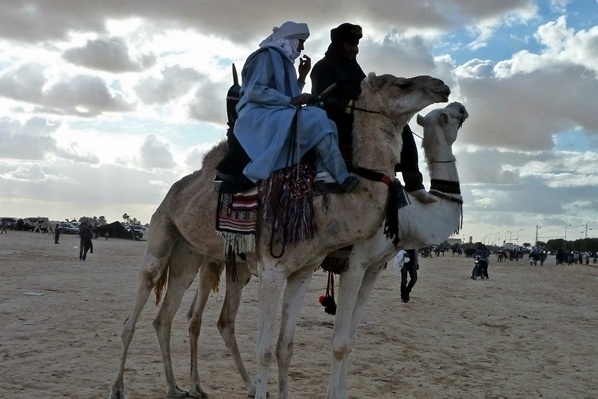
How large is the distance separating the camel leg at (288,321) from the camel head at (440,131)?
7.18ft

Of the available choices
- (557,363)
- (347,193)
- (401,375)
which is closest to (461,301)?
(557,363)

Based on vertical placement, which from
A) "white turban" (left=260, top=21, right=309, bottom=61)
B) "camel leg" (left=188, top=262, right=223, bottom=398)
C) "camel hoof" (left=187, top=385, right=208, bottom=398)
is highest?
"white turban" (left=260, top=21, right=309, bottom=61)

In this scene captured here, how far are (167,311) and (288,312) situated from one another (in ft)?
7.53

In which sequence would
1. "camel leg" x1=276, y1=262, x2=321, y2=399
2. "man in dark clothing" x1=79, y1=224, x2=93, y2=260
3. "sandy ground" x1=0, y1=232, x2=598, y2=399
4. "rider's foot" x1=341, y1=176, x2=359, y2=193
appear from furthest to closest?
"man in dark clothing" x1=79, y1=224, x2=93, y2=260, "sandy ground" x1=0, y1=232, x2=598, y2=399, "camel leg" x1=276, y1=262, x2=321, y2=399, "rider's foot" x1=341, y1=176, x2=359, y2=193

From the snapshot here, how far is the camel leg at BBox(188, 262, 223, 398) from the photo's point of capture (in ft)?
27.3

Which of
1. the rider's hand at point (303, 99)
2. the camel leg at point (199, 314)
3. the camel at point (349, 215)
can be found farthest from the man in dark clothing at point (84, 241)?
the rider's hand at point (303, 99)

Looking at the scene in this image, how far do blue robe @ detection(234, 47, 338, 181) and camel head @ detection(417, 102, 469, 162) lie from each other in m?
1.90

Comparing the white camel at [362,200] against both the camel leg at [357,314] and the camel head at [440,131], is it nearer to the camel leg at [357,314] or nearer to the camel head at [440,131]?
the camel leg at [357,314]

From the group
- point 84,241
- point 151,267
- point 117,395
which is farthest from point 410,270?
point 84,241

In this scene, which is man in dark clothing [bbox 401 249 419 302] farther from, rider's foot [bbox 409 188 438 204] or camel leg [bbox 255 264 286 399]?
camel leg [bbox 255 264 286 399]

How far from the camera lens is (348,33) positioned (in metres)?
7.75

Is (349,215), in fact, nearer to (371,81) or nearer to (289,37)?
(371,81)

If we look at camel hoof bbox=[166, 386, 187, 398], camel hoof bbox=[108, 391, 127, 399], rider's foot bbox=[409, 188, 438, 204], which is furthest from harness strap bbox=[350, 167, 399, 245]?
camel hoof bbox=[108, 391, 127, 399]

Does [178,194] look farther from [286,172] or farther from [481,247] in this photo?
[481,247]
